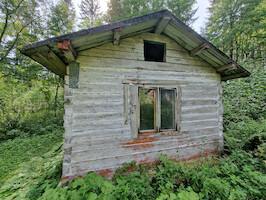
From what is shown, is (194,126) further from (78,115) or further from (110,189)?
(78,115)


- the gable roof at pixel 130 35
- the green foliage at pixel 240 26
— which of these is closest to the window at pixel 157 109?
the gable roof at pixel 130 35

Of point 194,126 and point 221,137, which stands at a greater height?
point 194,126

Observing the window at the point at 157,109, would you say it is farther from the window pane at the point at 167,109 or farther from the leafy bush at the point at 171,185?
the leafy bush at the point at 171,185

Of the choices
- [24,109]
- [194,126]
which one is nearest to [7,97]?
[24,109]

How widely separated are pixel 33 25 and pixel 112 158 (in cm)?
1195

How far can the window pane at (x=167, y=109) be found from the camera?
11.1 feet

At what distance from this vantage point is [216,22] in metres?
12.0

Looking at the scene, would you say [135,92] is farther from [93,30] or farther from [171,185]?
[171,185]

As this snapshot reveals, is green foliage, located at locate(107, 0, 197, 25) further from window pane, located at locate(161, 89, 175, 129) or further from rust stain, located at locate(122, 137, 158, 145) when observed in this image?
rust stain, located at locate(122, 137, 158, 145)

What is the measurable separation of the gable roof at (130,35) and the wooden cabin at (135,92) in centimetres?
2

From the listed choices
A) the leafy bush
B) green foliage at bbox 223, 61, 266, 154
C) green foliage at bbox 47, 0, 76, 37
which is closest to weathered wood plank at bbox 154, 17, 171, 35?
the leafy bush

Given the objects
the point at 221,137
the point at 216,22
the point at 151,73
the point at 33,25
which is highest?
the point at 216,22

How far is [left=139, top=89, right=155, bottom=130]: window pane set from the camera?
3.26 meters

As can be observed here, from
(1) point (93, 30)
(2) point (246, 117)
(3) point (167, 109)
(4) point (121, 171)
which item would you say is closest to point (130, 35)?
(1) point (93, 30)
